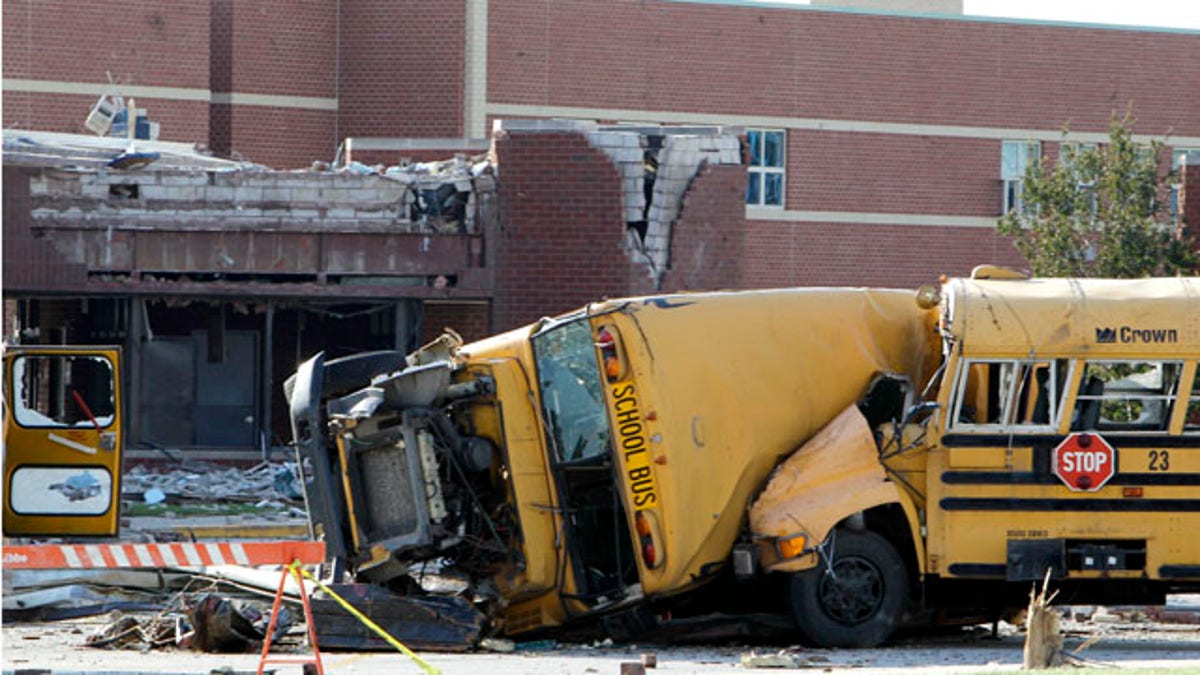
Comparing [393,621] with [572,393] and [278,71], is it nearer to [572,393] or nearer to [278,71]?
[572,393]

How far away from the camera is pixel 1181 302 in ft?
41.9

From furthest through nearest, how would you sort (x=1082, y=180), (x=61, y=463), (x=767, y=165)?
(x=767, y=165) → (x=1082, y=180) → (x=61, y=463)

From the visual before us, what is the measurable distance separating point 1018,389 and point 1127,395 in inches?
28.5

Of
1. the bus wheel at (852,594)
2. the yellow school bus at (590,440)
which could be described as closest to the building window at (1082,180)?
the yellow school bus at (590,440)

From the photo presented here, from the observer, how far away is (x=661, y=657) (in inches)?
501

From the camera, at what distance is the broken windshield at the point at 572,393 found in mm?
12969

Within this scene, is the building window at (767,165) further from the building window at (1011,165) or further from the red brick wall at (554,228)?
the red brick wall at (554,228)

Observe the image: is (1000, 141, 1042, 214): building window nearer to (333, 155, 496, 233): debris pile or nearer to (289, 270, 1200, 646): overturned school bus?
(333, 155, 496, 233): debris pile

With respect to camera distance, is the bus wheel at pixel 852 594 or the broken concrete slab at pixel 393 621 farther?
the bus wheel at pixel 852 594

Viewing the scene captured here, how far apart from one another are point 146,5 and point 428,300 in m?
20.6

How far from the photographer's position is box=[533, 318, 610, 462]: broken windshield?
13.0m

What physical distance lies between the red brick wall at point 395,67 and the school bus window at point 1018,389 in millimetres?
31393

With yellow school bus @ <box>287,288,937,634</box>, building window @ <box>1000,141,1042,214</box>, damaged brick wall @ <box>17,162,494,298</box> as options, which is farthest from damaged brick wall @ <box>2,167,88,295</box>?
building window @ <box>1000,141,1042,214</box>

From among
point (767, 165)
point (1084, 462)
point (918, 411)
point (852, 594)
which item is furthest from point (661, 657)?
point (767, 165)
